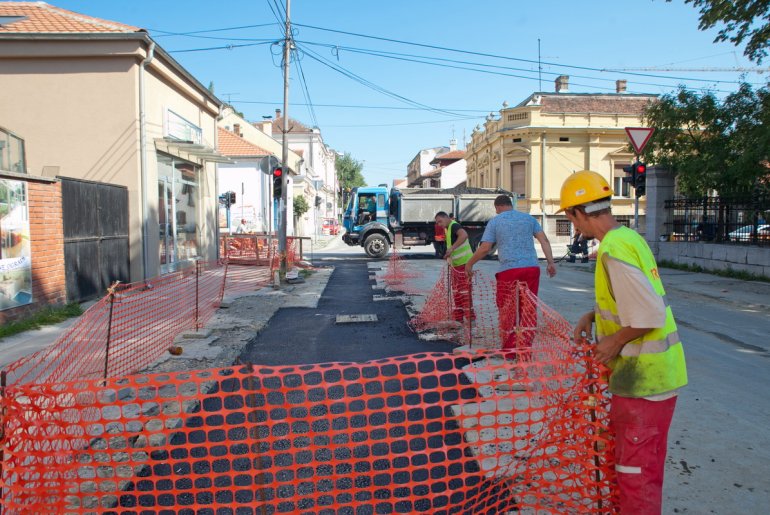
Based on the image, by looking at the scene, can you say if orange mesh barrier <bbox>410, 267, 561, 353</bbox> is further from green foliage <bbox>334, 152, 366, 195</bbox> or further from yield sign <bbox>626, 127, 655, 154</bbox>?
green foliage <bbox>334, 152, 366, 195</bbox>

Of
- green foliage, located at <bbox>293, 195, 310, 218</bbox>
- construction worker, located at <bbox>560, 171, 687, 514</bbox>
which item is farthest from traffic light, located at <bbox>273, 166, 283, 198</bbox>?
green foliage, located at <bbox>293, 195, 310, 218</bbox>

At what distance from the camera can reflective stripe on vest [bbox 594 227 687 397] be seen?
8.35ft

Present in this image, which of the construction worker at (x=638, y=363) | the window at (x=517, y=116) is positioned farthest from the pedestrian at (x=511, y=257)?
the window at (x=517, y=116)

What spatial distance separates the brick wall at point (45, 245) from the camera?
9023 mm

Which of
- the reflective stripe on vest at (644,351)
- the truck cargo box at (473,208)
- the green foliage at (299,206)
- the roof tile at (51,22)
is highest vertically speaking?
the roof tile at (51,22)

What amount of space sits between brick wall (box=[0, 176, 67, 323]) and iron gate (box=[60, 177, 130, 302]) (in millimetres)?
301

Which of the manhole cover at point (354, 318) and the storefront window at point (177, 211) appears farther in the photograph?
the storefront window at point (177, 211)

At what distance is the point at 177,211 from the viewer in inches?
648

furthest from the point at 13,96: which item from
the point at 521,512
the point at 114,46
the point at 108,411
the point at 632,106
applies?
the point at 632,106

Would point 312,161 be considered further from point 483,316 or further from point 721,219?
point 483,316

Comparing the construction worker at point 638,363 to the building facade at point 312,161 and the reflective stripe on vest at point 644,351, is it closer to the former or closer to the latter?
the reflective stripe on vest at point 644,351

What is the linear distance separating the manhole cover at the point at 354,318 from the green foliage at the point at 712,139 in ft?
32.3

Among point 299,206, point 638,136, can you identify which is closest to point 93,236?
point 638,136

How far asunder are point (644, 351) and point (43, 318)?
8946 millimetres
